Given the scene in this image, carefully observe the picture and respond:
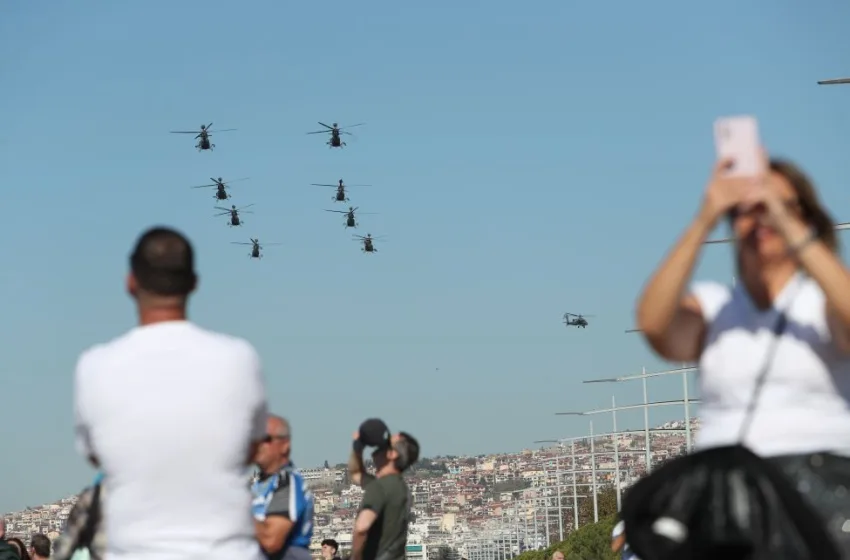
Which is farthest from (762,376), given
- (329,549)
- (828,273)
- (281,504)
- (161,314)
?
(329,549)

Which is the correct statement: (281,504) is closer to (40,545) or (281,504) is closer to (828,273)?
(828,273)

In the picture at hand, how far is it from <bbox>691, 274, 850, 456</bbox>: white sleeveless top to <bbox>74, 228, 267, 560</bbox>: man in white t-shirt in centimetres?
143

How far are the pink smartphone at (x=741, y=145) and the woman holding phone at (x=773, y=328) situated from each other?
25 mm

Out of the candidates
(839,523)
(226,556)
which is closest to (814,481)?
(839,523)

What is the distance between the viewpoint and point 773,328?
490 centimetres

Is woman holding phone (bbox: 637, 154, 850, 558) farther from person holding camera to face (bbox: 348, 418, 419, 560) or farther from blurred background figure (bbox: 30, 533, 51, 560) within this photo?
blurred background figure (bbox: 30, 533, 51, 560)

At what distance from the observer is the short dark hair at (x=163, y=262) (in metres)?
5.51

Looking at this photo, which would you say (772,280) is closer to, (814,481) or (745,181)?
(745,181)

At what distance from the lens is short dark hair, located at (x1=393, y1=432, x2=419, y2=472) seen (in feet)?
37.8

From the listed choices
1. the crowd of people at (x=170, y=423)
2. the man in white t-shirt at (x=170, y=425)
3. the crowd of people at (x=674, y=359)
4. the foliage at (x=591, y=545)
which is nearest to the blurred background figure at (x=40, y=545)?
the crowd of people at (x=674, y=359)

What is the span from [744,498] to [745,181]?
98cm

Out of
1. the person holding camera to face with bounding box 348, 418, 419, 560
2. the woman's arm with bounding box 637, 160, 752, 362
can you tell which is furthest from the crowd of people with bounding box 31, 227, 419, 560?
the person holding camera to face with bounding box 348, 418, 419, 560

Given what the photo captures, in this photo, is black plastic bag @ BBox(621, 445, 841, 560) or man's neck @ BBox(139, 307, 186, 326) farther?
man's neck @ BBox(139, 307, 186, 326)

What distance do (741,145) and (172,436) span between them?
6.21 ft
